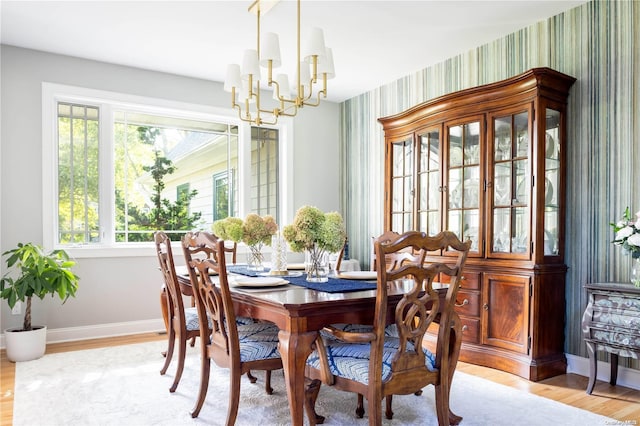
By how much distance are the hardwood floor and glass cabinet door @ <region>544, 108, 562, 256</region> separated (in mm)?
879

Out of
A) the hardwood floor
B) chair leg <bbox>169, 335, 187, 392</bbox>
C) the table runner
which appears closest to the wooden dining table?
the table runner

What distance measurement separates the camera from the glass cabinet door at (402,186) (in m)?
4.31

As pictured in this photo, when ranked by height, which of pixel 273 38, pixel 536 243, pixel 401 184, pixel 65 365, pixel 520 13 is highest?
pixel 520 13

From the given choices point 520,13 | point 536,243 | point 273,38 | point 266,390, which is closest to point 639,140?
point 536,243

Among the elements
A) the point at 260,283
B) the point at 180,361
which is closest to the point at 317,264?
the point at 260,283

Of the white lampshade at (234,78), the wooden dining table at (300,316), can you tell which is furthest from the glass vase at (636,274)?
the white lampshade at (234,78)

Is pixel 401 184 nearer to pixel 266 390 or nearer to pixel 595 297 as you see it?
pixel 595 297

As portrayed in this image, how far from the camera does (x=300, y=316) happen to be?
1.94 meters

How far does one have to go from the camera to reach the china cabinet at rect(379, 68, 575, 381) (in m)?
3.21

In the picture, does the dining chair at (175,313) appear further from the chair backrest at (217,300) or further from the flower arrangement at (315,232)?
the flower arrangement at (315,232)

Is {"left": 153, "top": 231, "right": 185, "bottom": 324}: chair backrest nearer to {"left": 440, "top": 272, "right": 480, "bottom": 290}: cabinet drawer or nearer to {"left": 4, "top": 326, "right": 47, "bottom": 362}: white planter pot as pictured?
{"left": 4, "top": 326, "right": 47, "bottom": 362}: white planter pot

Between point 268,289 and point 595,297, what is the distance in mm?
2086

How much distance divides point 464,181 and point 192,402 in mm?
2576

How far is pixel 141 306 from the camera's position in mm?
4559
